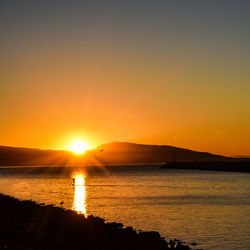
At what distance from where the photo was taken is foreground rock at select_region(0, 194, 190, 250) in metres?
18.2

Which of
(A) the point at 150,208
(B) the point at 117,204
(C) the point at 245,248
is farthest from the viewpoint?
(B) the point at 117,204

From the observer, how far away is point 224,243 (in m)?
23.2

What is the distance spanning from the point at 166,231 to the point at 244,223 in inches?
266

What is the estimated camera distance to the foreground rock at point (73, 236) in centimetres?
1820

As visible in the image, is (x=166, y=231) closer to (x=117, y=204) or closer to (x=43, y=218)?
(x=43, y=218)

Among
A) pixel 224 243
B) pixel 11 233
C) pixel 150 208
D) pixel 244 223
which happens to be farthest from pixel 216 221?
pixel 11 233

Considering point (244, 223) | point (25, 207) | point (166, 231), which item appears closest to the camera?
point (166, 231)

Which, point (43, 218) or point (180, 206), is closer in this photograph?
point (43, 218)

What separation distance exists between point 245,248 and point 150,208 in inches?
736

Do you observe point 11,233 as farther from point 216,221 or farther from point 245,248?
point 216,221

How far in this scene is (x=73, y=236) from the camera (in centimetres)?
2278

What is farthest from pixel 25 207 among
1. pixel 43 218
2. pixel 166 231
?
pixel 166 231

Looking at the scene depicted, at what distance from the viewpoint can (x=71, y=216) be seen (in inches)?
1185

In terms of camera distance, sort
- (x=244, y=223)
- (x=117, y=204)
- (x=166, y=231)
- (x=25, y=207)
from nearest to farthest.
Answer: (x=166, y=231) < (x=244, y=223) < (x=25, y=207) < (x=117, y=204)
